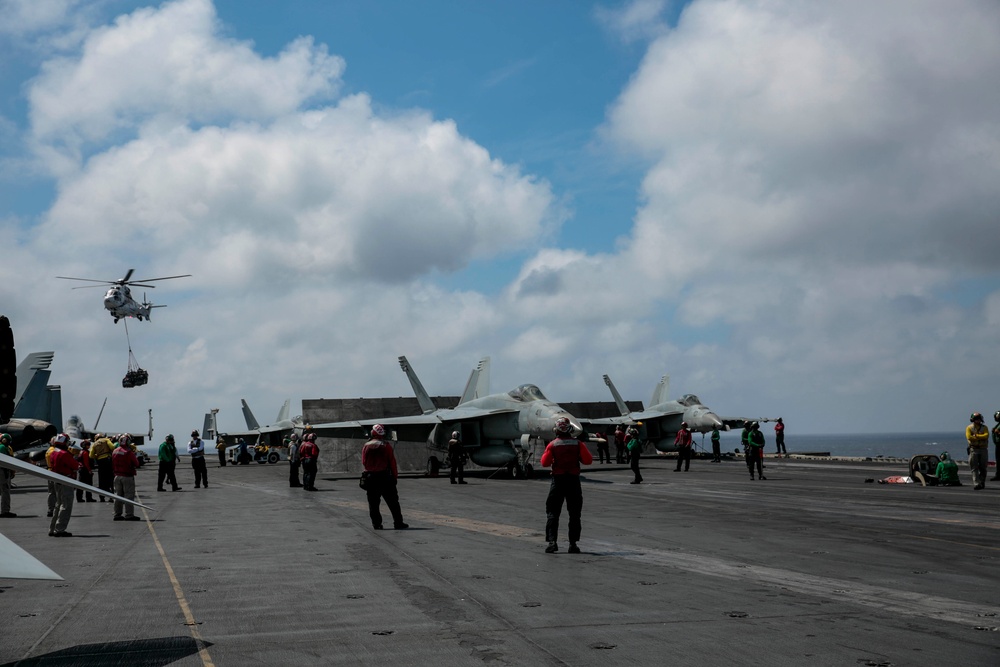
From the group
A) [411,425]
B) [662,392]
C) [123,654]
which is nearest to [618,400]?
[662,392]

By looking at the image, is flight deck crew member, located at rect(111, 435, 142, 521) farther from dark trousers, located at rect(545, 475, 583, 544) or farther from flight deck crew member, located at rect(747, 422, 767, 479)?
flight deck crew member, located at rect(747, 422, 767, 479)

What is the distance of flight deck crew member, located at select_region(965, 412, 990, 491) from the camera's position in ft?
70.7

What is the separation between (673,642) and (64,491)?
41.7 ft

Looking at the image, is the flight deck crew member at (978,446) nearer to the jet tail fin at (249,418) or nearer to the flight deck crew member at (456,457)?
the flight deck crew member at (456,457)

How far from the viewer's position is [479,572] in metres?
10.1

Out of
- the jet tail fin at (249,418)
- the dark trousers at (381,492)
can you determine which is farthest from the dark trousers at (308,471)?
the jet tail fin at (249,418)

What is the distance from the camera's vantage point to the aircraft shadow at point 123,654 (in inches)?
242

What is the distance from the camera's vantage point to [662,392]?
5909cm

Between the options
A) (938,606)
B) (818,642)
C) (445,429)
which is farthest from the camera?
(445,429)

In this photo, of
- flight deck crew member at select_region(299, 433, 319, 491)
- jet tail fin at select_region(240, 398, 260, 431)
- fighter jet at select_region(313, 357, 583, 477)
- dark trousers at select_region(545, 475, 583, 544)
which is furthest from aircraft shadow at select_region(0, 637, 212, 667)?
jet tail fin at select_region(240, 398, 260, 431)

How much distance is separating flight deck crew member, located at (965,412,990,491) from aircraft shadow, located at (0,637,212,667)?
20.7 m

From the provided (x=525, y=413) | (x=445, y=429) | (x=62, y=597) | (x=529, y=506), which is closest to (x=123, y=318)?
(x=445, y=429)

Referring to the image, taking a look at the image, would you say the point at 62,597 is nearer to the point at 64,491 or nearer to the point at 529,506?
the point at 64,491

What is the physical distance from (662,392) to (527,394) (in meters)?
26.7
